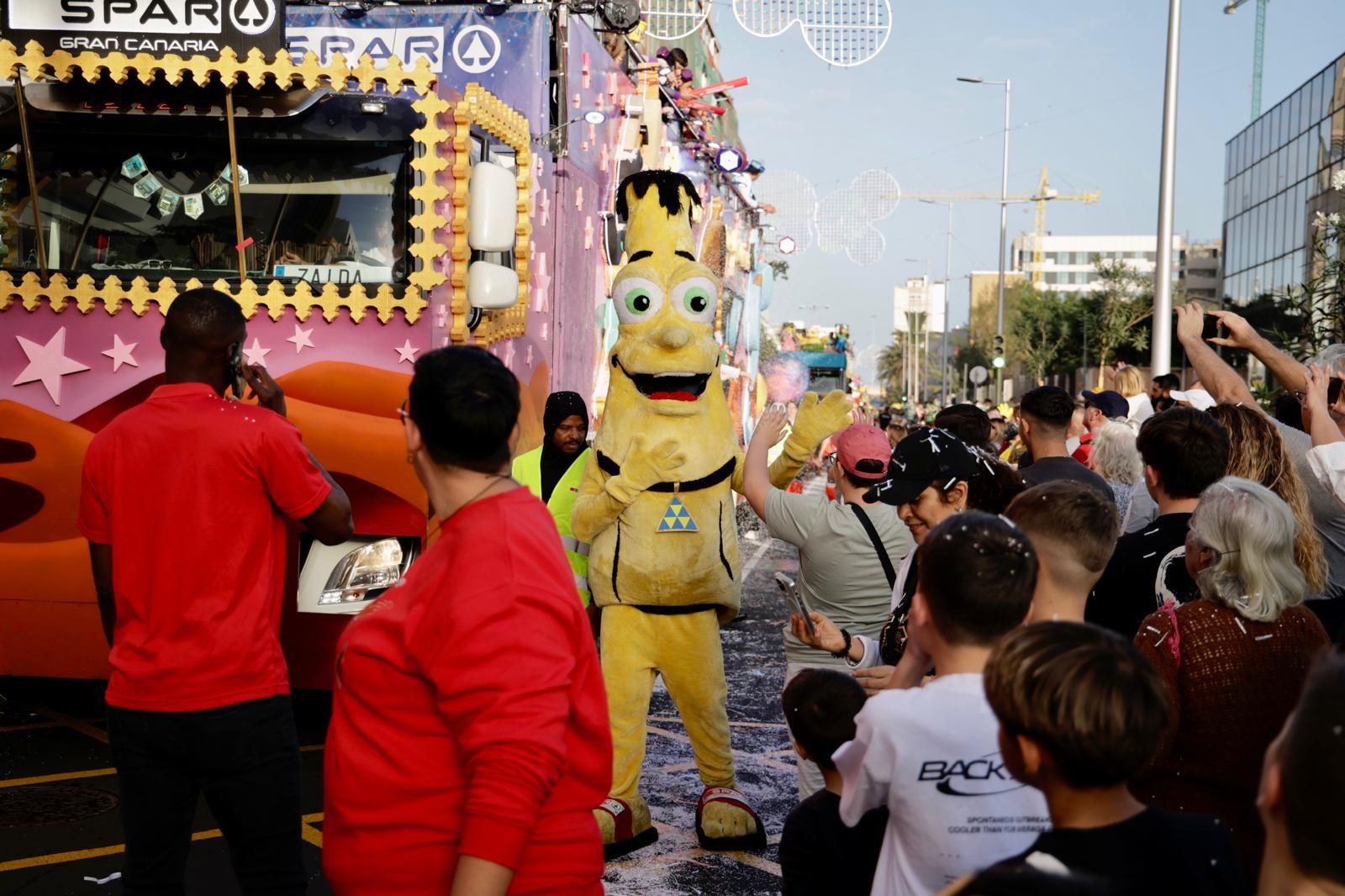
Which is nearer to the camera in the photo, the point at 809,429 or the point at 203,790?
the point at 203,790

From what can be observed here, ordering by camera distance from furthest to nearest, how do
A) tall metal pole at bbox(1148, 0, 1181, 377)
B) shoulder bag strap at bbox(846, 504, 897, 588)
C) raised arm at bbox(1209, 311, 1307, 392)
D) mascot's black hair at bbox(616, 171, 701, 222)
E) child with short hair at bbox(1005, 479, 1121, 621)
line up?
1. tall metal pole at bbox(1148, 0, 1181, 377)
2. mascot's black hair at bbox(616, 171, 701, 222)
3. raised arm at bbox(1209, 311, 1307, 392)
4. shoulder bag strap at bbox(846, 504, 897, 588)
5. child with short hair at bbox(1005, 479, 1121, 621)

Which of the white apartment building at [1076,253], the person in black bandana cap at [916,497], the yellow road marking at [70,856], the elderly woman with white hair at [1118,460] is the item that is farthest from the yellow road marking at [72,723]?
the white apartment building at [1076,253]

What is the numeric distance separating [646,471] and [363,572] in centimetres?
149

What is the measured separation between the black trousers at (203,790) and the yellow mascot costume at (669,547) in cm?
220

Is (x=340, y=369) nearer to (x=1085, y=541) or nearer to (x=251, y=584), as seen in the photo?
(x=251, y=584)

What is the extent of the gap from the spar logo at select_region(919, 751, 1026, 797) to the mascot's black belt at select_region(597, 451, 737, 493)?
3236 millimetres

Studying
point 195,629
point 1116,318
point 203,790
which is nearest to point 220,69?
point 195,629

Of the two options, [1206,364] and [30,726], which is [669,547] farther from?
[30,726]

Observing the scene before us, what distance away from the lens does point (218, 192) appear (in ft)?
20.8

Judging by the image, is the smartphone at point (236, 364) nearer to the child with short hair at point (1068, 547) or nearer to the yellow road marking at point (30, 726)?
the child with short hair at point (1068, 547)

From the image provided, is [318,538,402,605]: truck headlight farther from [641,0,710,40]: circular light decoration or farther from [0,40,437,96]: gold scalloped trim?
[641,0,710,40]: circular light decoration

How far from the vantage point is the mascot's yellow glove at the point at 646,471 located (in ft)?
18.7

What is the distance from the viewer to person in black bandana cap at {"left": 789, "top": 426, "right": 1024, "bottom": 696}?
3.76 m

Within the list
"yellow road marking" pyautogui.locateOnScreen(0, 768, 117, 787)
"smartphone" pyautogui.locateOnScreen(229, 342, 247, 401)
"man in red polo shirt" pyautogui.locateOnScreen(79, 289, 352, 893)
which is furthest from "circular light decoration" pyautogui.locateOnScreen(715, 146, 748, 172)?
"man in red polo shirt" pyautogui.locateOnScreen(79, 289, 352, 893)
